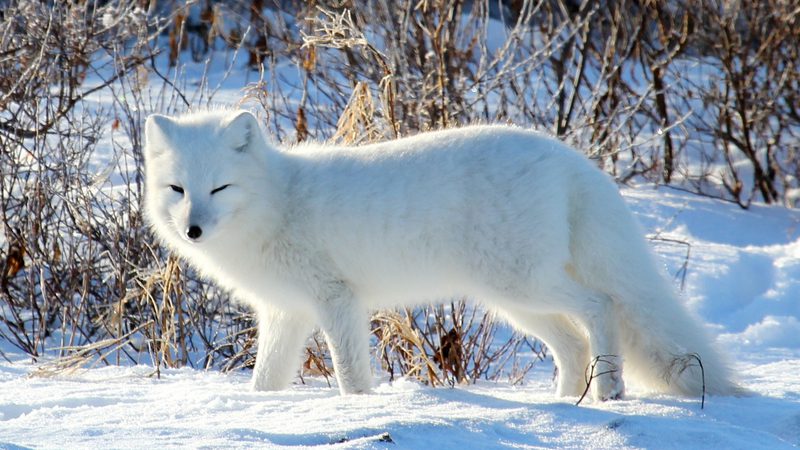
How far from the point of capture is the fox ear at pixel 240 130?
3939mm

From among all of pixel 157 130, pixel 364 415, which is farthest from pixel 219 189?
pixel 364 415

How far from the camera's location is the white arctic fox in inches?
151

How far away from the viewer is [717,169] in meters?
9.30

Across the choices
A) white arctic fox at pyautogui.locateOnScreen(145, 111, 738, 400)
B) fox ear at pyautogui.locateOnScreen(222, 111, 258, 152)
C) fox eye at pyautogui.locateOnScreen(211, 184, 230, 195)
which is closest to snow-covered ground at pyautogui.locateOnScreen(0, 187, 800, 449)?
white arctic fox at pyautogui.locateOnScreen(145, 111, 738, 400)

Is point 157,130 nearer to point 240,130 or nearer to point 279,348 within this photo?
point 240,130

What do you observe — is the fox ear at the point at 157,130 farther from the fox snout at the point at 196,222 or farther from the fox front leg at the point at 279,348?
the fox front leg at the point at 279,348

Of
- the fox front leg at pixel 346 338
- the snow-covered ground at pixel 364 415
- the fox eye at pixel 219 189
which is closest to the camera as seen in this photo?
the snow-covered ground at pixel 364 415

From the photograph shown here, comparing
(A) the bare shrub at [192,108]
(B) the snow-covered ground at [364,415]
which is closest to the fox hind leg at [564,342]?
(B) the snow-covered ground at [364,415]

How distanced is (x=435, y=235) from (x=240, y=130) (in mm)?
856

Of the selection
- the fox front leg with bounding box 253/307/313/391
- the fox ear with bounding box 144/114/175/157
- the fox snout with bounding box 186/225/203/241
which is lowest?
the fox front leg with bounding box 253/307/313/391

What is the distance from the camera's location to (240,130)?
13.0 ft

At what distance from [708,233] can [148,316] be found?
164 inches

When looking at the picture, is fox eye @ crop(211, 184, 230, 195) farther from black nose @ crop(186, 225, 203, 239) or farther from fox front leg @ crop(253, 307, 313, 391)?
fox front leg @ crop(253, 307, 313, 391)

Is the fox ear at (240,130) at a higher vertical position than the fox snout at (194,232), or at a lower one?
higher
